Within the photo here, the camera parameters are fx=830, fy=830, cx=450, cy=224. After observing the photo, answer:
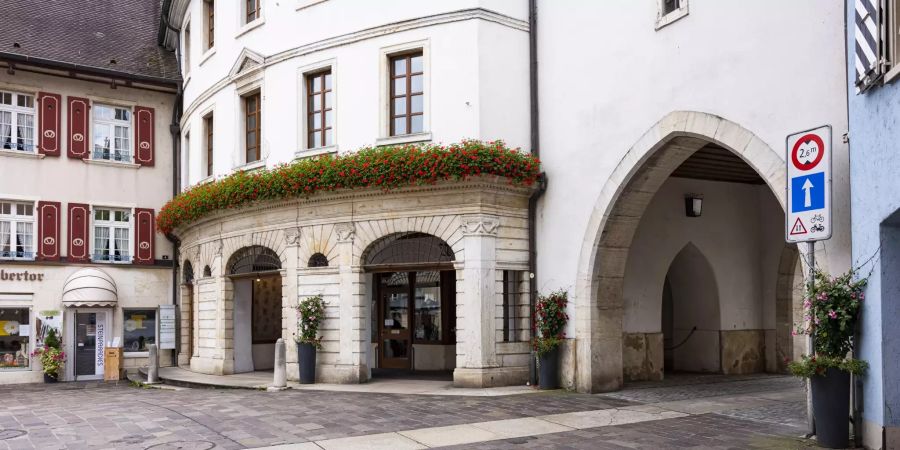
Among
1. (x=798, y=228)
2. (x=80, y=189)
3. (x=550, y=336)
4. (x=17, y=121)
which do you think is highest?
(x=17, y=121)

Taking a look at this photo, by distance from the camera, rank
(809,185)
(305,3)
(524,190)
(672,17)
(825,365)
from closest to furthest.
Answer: (825,365)
(809,185)
(672,17)
(524,190)
(305,3)

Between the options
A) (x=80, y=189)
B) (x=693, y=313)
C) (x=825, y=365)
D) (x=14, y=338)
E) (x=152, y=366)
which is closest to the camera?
(x=825, y=365)

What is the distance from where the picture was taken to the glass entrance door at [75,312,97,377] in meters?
22.6

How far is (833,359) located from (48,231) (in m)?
20.1

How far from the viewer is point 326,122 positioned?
1739 cm

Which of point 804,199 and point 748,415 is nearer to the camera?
point 804,199

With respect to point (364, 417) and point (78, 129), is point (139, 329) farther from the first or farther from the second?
point (364, 417)

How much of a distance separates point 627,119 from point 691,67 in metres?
1.59

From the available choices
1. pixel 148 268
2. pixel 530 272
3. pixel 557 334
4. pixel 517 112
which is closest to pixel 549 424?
pixel 557 334

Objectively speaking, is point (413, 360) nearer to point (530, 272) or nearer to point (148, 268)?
point (530, 272)

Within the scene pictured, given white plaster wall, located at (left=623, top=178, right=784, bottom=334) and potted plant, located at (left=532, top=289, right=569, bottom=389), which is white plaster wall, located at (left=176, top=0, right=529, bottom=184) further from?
white plaster wall, located at (left=623, top=178, right=784, bottom=334)

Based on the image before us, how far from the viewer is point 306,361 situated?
53.7 ft

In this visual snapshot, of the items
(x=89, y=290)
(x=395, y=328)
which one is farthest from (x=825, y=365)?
(x=89, y=290)

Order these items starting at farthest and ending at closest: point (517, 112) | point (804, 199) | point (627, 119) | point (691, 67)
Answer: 1. point (517, 112)
2. point (627, 119)
3. point (691, 67)
4. point (804, 199)
